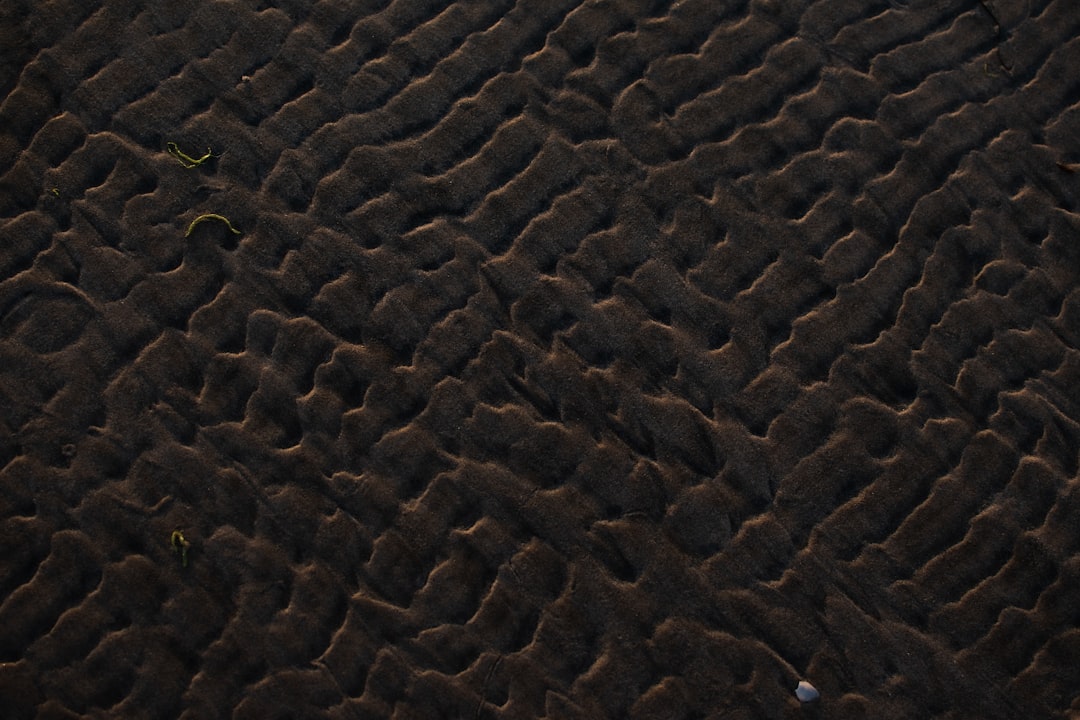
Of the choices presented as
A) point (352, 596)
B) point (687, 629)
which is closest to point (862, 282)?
point (687, 629)

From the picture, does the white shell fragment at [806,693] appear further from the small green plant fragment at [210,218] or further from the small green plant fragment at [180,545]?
the small green plant fragment at [210,218]

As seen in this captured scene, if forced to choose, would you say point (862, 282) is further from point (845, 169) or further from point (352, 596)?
point (352, 596)

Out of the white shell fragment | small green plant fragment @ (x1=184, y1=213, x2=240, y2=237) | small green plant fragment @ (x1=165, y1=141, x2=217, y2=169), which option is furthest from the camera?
small green plant fragment @ (x1=165, y1=141, x2=217, y2=169)

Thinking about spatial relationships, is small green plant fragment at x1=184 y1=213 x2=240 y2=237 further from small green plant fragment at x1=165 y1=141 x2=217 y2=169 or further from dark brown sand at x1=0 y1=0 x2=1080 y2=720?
small green plant fragment at x1=165 y1=141 x2=217 y2=169

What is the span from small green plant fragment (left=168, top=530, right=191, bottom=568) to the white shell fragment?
269cm

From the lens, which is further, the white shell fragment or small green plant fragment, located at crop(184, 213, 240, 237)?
small green plant fragment, located at crop(184, 213, 240, 237)

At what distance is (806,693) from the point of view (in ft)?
12.0

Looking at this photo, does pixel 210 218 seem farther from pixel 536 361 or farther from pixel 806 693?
pixel 806 693

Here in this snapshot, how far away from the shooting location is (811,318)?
4.20 metres

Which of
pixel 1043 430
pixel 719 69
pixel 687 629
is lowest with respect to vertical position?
pixel 1043 430

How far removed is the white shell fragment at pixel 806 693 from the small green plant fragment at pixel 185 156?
3.71m

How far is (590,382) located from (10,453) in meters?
2.60

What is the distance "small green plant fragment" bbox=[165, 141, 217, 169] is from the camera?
13.9 ft

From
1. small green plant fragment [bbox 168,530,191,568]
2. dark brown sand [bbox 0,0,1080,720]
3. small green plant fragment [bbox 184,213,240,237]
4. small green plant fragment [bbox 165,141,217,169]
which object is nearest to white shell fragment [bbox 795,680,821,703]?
dark brown sand [bbox 0,0,1080,720]
